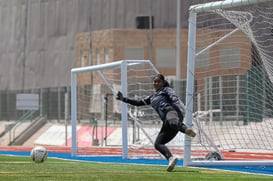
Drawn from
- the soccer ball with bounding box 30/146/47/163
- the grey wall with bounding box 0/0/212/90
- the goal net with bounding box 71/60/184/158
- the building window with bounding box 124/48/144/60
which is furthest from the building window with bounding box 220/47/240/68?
the soccer ball with bounding box 30/146/47/163

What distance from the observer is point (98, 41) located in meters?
58.4

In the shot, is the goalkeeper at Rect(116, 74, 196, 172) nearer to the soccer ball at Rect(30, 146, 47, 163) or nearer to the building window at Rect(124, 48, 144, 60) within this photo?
the soccer ball at Rect(30, 146, 47, 163)

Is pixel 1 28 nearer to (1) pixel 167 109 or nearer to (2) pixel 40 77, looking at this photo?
(2) pixel 40 77

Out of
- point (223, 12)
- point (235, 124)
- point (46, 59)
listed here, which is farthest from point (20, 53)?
point (223, 12)

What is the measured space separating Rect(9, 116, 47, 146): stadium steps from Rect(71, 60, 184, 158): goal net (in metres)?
3.27

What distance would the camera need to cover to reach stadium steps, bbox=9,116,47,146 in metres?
49.9

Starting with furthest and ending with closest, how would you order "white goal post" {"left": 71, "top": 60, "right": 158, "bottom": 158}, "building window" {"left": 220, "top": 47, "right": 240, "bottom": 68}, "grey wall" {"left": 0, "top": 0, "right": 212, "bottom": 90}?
"grey wall" {"left": 0, "top": 0, "right": 212, "bottom": 90} < "building window" {"left": 220, "top": 47, "right": 240, "bottom": 68} < "white goal post" {"left": 71, "top": 60, "right": 158, "bottom": 158}

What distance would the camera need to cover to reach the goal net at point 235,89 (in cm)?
1961

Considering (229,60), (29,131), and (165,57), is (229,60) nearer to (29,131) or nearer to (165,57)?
(29,131)

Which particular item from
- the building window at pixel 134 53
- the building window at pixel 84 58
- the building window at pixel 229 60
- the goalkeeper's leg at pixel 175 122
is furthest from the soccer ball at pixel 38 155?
the building window at pixel 84 58

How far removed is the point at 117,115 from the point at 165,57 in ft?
64.6

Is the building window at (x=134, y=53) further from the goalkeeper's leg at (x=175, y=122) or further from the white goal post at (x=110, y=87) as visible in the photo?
the goalkeeper's leg at (x=175, y=122)

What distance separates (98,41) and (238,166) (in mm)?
39639

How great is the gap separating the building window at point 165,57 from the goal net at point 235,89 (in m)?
15.5
